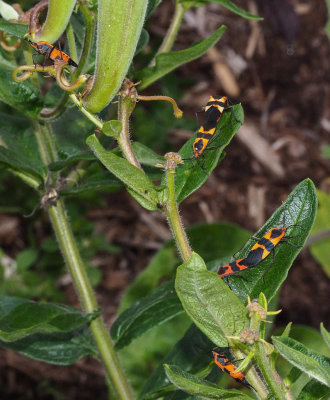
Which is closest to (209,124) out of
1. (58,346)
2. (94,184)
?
(94,184)

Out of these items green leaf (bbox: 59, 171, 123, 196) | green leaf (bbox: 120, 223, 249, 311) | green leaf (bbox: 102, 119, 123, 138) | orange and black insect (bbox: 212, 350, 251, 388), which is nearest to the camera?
green leaf (bbox: 102, 119, 123, 138)

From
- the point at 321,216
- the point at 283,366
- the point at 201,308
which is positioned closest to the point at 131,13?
the point at 201,308

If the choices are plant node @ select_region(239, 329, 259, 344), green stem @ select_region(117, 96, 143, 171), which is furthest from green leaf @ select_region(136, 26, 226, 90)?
plant node @ select_region(239, 329, 259, 344)

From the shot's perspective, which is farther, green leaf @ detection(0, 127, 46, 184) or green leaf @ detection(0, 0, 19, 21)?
green leaf @ detection(0, 127, 46, 184)

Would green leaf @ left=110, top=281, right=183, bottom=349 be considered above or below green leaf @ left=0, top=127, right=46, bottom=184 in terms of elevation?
below

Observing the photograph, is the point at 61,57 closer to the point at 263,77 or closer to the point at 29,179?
the point at 29,179

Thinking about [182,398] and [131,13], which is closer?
[131,13]

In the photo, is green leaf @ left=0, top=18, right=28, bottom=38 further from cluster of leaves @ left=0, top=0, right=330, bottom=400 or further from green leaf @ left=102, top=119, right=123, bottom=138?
green leaf @ left=102, top=119, right=123, bottom=138
